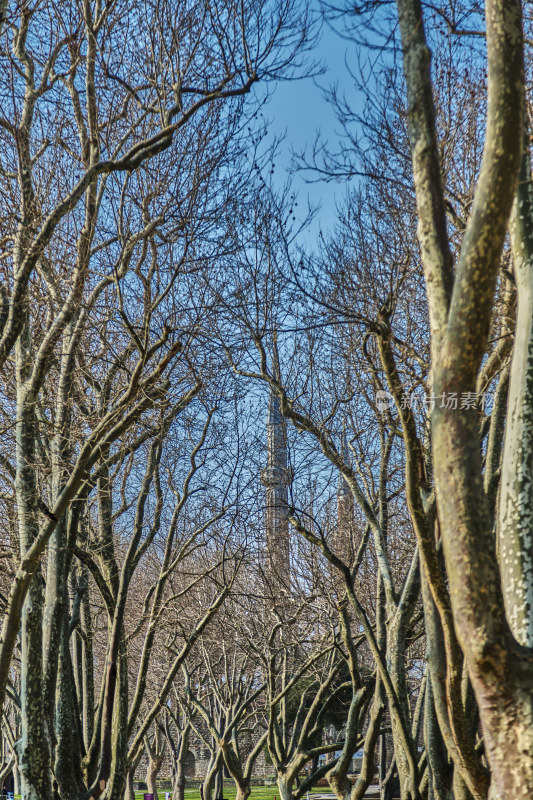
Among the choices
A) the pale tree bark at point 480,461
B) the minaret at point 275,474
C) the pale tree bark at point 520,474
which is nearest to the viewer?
the pale tree bark at point 480,461

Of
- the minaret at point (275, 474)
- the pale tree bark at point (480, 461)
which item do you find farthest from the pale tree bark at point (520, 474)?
the minaret at point (275, 474)

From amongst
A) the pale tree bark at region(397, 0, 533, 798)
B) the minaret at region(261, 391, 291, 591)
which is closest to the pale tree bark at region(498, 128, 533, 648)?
the pale tree bark at region(397, 0, 533, 798)

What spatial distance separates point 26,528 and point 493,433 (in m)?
3.94

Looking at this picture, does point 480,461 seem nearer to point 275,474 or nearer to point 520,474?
point 520,474

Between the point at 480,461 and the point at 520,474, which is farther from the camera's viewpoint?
the point at 520,474

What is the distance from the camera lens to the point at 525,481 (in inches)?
110

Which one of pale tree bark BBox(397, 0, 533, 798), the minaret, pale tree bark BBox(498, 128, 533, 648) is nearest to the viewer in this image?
pale tree bark BBox(397, 0, 533, 798)

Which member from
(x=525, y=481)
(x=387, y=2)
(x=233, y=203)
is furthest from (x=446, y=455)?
(x=233, y=203)

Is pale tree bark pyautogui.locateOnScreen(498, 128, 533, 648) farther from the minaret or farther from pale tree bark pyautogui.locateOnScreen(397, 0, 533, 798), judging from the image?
the minaret

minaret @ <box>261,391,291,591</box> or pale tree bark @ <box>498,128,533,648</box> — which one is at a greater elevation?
minaret @ <box>261,391,291,591</box>

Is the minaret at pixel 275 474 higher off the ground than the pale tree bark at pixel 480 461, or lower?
higher

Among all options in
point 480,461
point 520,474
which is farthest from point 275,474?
point 480,461

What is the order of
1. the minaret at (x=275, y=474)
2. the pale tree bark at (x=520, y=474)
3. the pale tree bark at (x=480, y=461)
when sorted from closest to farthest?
1. the pale tree bark at (x=480, y=461)
2. the pale tree bark at (x=520, y=474)
3. the minaret at (x=275, y=474)

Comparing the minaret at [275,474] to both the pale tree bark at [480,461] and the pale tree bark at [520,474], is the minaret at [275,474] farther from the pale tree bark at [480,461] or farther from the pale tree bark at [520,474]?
the pale tree bark at [480,461]
